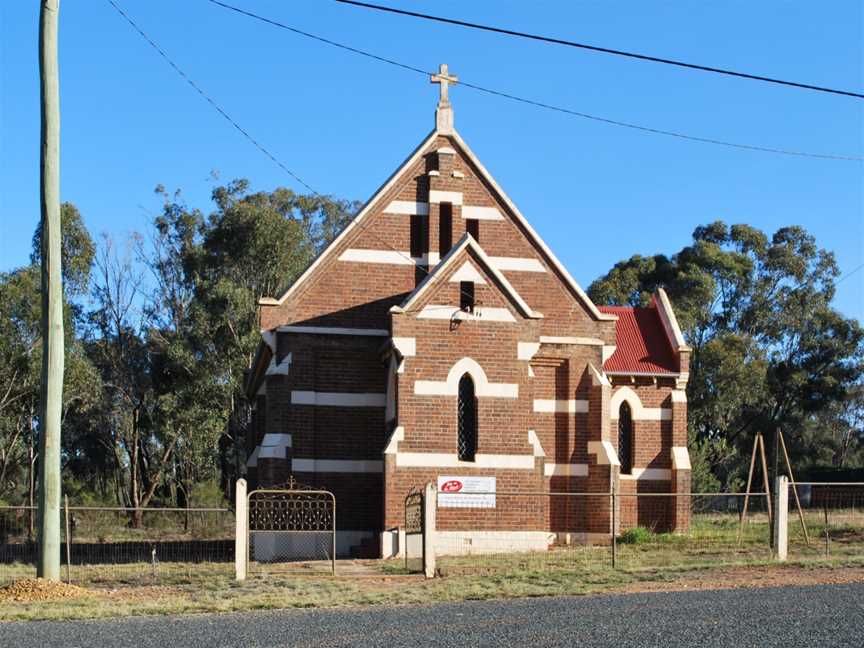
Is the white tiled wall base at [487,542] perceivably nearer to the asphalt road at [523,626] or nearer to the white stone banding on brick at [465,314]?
the white stone banding on brick at [465,314]

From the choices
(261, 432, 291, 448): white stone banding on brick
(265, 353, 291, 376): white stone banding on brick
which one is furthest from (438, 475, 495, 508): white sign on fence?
(265, 353, 291, 376): white stone banding on brick

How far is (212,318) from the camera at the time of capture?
191 feet

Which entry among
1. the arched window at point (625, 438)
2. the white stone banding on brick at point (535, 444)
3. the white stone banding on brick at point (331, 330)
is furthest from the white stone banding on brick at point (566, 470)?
the white stone banding on brick at point (331, 330)

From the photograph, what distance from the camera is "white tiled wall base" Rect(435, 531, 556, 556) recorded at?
29.1 meters

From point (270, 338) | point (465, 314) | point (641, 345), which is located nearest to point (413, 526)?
point (465, 314)

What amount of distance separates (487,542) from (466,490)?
1339mm

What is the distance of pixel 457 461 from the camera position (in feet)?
97.4

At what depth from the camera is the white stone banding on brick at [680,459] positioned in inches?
1395

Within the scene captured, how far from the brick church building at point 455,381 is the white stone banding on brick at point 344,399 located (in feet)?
0.12

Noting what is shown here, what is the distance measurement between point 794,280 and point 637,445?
3918cm

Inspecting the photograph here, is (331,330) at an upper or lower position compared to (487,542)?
upper

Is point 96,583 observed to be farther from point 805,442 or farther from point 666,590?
point 805,442

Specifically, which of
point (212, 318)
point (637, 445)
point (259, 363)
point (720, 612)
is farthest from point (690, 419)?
point (720, 612)

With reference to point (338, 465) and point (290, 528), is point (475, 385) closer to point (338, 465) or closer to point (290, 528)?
point (338, 465)
